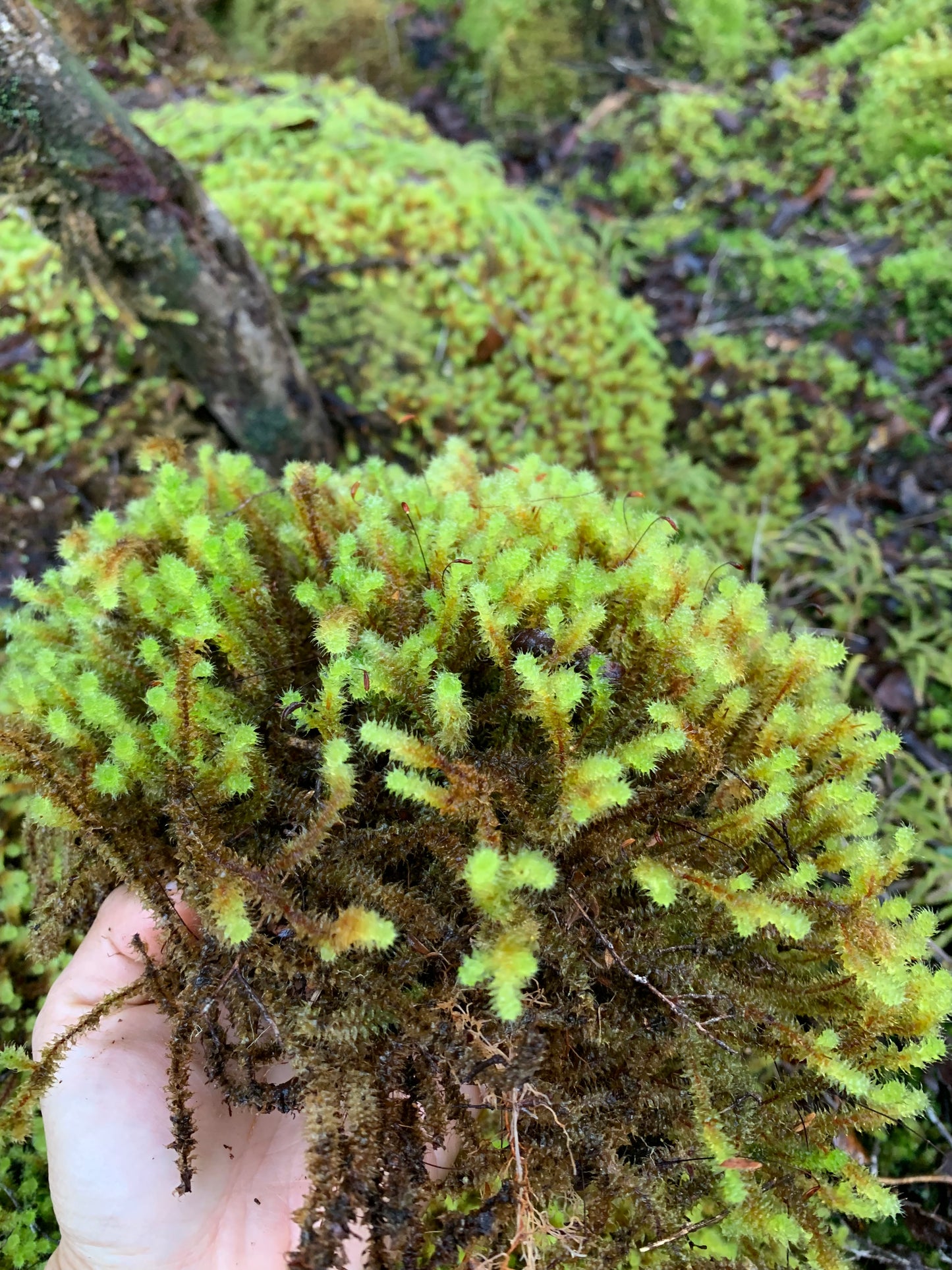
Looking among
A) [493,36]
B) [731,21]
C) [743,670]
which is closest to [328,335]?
[743,670]

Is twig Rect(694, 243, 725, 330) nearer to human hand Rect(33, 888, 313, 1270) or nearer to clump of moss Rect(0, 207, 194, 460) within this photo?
clump of moss Rect(0, 207, 194, 460)

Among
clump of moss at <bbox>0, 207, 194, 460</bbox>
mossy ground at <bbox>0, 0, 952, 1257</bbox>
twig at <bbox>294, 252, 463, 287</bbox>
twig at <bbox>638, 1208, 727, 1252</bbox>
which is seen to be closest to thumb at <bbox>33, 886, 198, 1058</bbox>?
twig at <bbox>638, 1208, 727, 1252</bbox>

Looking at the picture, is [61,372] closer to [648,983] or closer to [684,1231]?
[648,983]

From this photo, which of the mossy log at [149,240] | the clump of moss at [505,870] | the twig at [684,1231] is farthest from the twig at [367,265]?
the twig at [684,1231]

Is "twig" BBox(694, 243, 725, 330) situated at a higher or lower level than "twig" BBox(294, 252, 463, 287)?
lower

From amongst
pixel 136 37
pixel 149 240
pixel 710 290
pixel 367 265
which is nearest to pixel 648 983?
pixel 149 240

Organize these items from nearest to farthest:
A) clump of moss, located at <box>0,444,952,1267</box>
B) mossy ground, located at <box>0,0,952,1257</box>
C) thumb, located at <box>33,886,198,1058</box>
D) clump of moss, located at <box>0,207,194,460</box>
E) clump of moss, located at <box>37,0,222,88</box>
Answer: clump of moss, located at <box>0,444,952,1267</box>, thumb, located at <box>33,886,198,1058</box>, clump of moss, located at <box>0,207,194,460</box>, mossy ground, located at <box>0,0,952,1257</box>, clump of moss, located at <box>37,0,222,88</box>

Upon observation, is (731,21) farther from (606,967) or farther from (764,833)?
(606,967)
